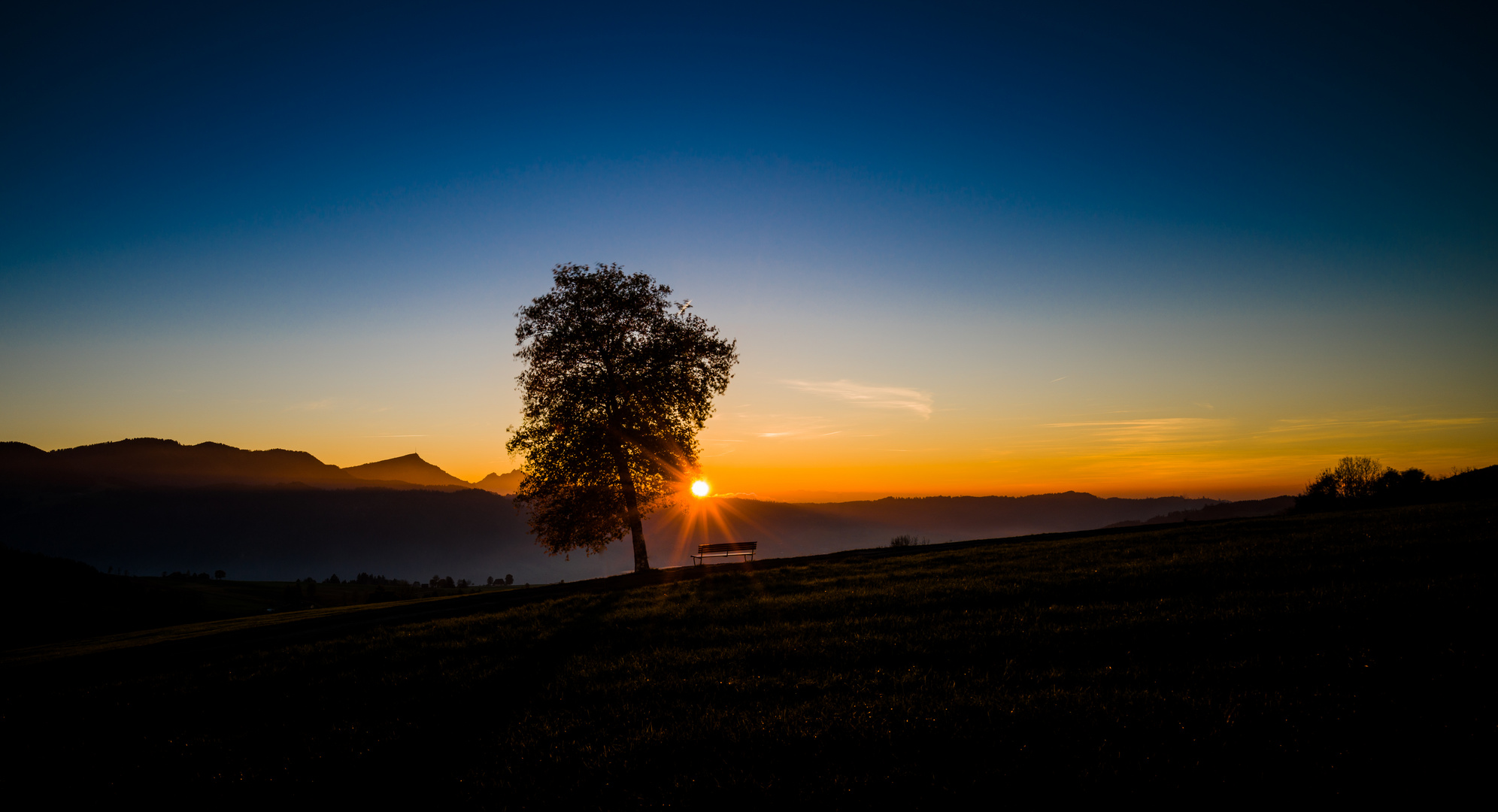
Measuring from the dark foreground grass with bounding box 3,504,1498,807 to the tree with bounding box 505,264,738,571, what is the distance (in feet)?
53.5

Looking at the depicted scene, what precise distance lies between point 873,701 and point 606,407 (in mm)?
25586

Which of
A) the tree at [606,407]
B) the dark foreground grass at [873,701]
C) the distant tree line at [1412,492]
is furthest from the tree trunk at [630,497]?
the distant tree line at [1412,492]

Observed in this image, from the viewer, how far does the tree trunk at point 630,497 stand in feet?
101

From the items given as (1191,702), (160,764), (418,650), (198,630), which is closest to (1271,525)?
(1191,702)

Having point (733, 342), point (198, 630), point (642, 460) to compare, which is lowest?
point (198, 630)

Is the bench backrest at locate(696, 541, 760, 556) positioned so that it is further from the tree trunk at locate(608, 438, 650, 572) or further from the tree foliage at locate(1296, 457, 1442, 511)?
the tree foliage at locate(1296, 457, 1442, 511)

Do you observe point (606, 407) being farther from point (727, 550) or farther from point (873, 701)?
point (873, 701)

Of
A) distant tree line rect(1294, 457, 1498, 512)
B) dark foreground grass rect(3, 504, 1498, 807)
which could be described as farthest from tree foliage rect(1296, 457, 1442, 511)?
dark foreground grass rect(3, 504, 1498, 807)

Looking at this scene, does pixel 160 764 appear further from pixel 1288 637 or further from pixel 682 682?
pixel 1288 637

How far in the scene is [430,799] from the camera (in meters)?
6.24

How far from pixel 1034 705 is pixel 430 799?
6.15 metres

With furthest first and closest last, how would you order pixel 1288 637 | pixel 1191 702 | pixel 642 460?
pixel 642 460 < pixel 1288 637 < pixel 1191 702

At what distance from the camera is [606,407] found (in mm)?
31672

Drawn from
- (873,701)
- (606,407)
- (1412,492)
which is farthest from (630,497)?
(1412,492)
